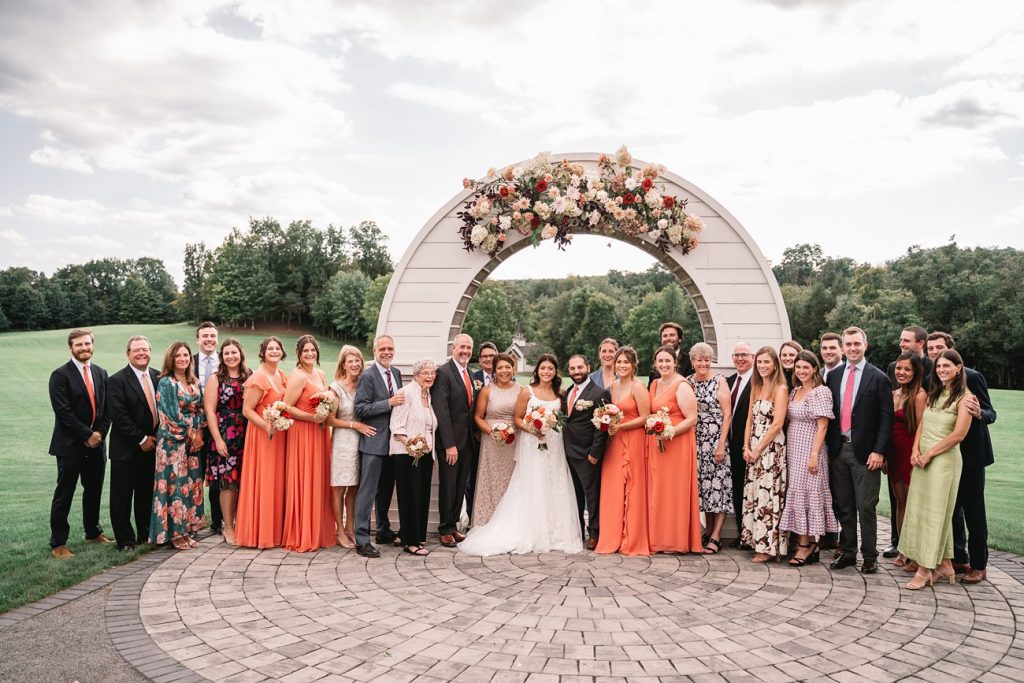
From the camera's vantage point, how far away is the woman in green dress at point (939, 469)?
→ 5.07 metres

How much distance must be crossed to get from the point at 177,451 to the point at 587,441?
389 cm

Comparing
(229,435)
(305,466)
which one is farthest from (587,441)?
(229,435)

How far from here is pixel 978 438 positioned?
5.20 m

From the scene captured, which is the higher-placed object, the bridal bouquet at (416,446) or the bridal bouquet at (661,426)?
the bridal bouquet at (661,426)

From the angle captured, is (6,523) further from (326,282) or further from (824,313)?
(326,282)

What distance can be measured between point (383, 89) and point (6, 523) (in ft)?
Answer: 29.6

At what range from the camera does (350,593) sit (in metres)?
4.94

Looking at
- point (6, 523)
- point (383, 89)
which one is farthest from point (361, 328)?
point (6, 523)

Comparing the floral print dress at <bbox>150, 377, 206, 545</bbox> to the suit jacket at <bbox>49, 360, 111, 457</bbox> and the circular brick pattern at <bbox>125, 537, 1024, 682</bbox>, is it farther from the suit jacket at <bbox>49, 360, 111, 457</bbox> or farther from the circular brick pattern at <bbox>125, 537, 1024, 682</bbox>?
the suit jacket at <bbox>49, 360, 111, 457</bbox>

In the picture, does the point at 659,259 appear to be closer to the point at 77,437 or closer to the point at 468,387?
the point at 468,387

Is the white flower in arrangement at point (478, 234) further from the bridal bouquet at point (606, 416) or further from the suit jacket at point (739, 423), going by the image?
the suit jacket at point (739, 423)

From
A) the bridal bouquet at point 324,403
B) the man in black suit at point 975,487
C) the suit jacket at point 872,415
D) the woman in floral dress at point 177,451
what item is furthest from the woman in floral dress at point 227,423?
the man in black suit at point 975,487

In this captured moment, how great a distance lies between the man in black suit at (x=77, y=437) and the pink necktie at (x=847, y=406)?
6.81 metres

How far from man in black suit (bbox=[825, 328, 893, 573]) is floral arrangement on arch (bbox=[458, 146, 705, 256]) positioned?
2.09 meters
